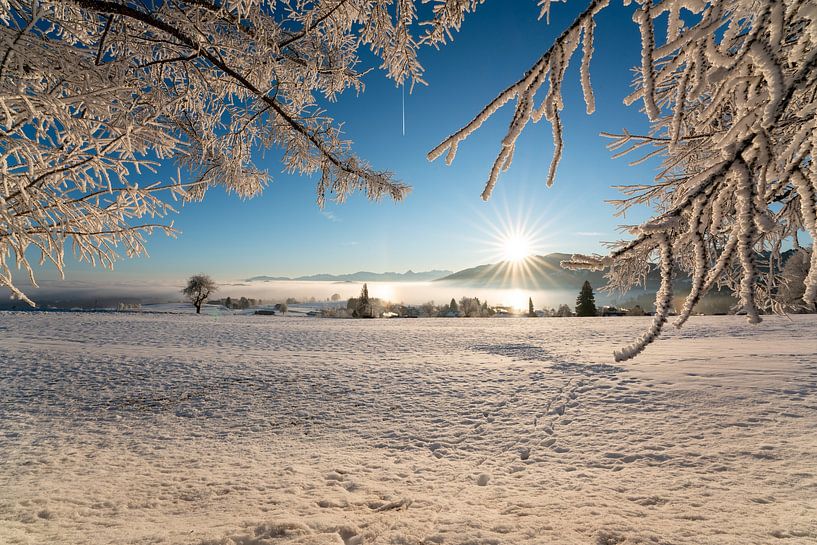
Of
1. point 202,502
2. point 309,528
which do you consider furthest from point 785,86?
point 202,502

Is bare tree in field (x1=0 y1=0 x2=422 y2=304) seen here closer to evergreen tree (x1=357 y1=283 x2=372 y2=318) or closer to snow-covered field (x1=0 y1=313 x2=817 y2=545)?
snow-covered field (x1=0 y1=313 x2=817 y2=545)

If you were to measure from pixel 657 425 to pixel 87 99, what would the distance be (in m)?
7.40

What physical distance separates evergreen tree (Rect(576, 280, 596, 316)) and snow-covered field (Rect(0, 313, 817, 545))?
75.3 feet

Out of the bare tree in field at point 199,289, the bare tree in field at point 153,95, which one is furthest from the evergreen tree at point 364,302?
the bare tree in field at point 153,95

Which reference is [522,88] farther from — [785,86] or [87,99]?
[87,99]

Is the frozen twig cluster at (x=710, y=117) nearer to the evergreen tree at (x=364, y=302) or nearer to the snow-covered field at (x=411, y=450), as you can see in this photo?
the snow-covered field at (x=411, y=450)

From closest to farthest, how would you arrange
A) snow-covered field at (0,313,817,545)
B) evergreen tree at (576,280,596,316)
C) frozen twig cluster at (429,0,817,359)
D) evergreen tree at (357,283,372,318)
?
frozen twig cluster at (429,0,817,359) < snow-covered field at (0,313,817,545) < evergreen tree at (576,280,596,316) < evergreen tree at (357,283,372,318)

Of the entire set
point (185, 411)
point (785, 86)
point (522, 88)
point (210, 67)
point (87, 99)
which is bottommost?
point (185, 411)

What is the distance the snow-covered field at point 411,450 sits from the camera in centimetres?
311

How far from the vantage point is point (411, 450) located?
16.7ft

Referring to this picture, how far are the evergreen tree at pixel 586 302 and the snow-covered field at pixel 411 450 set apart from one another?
904 inches

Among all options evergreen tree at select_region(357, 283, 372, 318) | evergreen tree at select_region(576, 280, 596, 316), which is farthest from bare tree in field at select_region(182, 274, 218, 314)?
evergreen tree at select_region(576, 280, 596, 316)

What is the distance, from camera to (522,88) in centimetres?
129

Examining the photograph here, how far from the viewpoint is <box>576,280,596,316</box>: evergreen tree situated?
32.9 m
